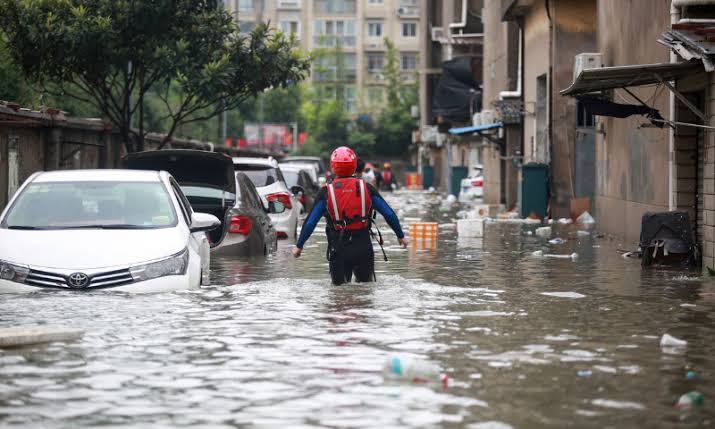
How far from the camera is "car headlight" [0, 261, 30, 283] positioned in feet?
39.0

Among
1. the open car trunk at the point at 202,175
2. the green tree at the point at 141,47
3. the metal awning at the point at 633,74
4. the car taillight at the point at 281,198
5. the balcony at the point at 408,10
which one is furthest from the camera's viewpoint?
the balcony at the point at 408,10

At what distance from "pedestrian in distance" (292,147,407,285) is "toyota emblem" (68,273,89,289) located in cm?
223

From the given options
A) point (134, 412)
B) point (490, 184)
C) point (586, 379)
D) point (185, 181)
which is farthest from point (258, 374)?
point (490, 184)

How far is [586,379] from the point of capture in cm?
836

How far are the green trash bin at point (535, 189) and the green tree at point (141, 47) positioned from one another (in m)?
6.38

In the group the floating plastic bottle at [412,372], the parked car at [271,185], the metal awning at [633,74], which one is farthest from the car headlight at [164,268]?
the parked car at [271,185]

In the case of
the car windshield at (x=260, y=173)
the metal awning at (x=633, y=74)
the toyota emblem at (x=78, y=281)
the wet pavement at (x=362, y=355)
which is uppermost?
the metal awning at (x=633, y=74)

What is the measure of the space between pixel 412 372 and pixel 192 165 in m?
10.8

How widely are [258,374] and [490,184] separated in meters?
42.0

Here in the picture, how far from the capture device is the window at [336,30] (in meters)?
125

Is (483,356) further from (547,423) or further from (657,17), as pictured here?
(657,17)

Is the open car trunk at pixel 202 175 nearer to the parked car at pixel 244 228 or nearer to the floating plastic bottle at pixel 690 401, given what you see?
the parked car at pixel 244 228

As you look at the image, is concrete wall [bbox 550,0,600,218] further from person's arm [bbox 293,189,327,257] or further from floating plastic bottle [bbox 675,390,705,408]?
floating plastic bottle [bbox 675,390,705,408]

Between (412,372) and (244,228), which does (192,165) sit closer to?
(244,228)
